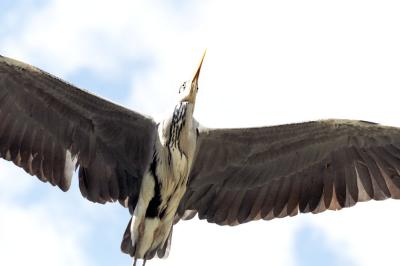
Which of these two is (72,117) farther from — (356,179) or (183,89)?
(356,179)

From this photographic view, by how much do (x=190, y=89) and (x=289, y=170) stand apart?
180 centimetres

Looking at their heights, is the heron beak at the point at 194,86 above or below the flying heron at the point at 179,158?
above

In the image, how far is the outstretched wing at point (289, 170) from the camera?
58.4 ft

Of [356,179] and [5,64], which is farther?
[356,179]

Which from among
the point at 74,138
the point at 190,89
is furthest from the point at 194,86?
the point at 74,138

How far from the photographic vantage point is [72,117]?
58.0 feet

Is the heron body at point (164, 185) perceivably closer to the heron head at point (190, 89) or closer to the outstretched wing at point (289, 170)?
the heron head at point (190, 89)

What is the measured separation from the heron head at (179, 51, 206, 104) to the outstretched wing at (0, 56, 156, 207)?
528 mm

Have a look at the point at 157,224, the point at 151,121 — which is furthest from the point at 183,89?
the point at 157,224

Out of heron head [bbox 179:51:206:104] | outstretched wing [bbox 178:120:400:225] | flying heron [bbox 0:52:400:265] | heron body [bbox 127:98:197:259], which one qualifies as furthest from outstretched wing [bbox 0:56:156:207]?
outstretched wing [bbox 178:120:400:225]

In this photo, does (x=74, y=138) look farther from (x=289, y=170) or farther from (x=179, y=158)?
(x=289, y=170)

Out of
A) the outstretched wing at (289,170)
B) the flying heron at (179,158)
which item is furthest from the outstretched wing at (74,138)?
the outstretched wing at (289,170)

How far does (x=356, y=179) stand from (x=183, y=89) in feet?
8.44

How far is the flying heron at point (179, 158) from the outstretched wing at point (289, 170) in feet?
0.04
